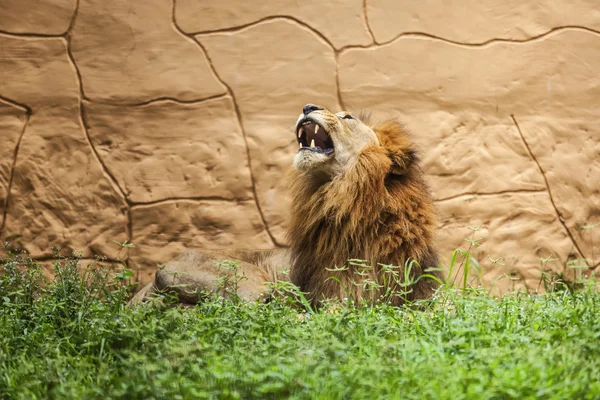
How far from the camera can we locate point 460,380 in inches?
99.0

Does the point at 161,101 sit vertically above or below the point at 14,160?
above

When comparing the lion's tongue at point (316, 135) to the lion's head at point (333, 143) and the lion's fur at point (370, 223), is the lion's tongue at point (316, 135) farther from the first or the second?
the lion's fur at point (370, 223)

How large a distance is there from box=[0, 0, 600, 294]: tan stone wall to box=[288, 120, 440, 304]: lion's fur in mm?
945

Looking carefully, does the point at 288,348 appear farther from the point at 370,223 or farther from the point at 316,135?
the point at 316,135

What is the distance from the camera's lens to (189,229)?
5332mm

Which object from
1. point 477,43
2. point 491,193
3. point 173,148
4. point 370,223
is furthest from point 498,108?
point 173,148

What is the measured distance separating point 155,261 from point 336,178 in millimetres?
1519

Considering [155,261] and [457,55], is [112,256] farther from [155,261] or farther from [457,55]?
[457,55]

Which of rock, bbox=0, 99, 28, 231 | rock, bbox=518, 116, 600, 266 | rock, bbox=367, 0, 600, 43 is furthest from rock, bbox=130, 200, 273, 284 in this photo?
rock, bbox=518, 116, 600, 266

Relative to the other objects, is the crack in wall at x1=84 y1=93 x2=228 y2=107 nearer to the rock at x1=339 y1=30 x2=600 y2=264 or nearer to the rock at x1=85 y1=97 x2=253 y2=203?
the rock at x1=85 y1=97 x2=253 y2=203

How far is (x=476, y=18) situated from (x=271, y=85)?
147 cm

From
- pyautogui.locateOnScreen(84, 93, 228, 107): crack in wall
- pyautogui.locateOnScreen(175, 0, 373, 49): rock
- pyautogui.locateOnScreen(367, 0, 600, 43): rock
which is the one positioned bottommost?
pyautogui.locateOnScreen(84, 93, 228, 107): crack in wall

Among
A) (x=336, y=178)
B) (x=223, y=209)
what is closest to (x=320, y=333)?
(x=336, y=178)

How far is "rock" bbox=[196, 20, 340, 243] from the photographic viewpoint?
17.7 feet
